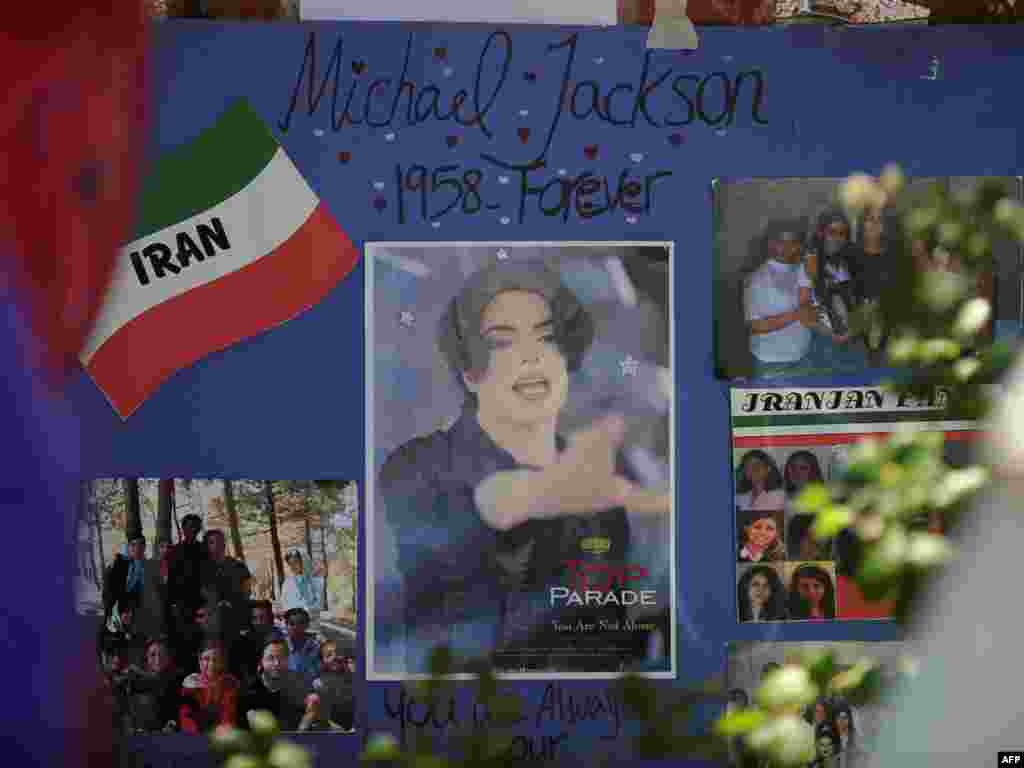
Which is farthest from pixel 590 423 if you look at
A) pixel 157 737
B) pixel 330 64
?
pixel 157 737

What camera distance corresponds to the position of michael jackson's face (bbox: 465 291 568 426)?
228 centimetres

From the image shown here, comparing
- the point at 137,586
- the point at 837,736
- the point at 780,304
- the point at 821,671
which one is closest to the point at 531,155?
the point at 780,304

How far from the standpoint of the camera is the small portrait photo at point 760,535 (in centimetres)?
228

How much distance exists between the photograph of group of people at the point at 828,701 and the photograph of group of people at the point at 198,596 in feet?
2.07

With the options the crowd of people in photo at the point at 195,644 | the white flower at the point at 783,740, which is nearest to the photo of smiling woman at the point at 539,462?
the crowd of people in photo at the point at 195,644

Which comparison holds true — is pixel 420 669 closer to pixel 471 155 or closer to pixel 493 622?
pixel 493 622

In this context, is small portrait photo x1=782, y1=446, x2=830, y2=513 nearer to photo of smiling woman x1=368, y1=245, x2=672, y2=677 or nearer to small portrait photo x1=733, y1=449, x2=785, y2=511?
small portrait photo x1=733, y1=449, x2=785, y2=511

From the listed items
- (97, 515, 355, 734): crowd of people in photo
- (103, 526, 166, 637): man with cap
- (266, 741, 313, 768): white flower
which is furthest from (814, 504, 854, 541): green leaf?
(103, 526, 166, 637): man with cap

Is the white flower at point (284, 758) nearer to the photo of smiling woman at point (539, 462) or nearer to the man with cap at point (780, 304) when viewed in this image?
the photo of smiling woman at point (539, 462)

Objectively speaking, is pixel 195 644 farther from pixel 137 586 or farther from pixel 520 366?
pixel 520 366

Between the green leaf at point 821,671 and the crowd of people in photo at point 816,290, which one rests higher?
the crowd of people in photo at point 816,290

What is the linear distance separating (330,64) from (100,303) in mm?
527

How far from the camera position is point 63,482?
212 cm

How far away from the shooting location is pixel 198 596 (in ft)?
7.48
